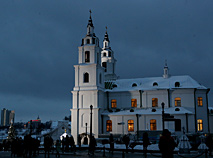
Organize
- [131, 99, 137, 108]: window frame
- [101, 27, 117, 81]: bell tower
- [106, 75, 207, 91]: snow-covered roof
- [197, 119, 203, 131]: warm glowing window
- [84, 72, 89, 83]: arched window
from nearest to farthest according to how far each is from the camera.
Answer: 1. [197, 119, 203, 131]: warm glowing window
2. [106, 75, 207, 91]: snow-covered roof
3. [84, 72, 89, 83]: arched window
4. [131, 99, 137, 108]: window frame
5. [101, 27, 117, 81]: bell tower

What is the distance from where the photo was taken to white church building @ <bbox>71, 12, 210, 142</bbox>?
4972 centimetres

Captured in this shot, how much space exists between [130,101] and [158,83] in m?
6.37

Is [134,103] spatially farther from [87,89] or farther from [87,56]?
[87,56]

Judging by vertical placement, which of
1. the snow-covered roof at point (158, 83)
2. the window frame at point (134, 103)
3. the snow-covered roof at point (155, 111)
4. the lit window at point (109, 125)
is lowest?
the lit window at point (109, 125)

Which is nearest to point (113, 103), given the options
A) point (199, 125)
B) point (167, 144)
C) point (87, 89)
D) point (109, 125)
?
point (109, 125)

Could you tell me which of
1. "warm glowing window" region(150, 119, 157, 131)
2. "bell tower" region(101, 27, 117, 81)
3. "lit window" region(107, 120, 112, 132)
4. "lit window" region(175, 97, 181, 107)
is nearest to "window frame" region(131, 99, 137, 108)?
"warm glowing window" region(150, 119, 157, 131)

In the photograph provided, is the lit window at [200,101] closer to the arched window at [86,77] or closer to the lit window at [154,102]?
the lit window at [154,102]

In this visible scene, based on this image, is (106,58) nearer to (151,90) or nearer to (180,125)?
(151,90)

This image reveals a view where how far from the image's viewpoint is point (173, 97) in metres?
51.7

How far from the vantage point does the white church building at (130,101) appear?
4972 centimetres

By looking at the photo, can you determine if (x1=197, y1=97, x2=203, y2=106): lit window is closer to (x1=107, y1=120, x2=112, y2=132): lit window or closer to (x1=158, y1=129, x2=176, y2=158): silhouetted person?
(x1=107, y1=120, x2=112, y2=132): lit window

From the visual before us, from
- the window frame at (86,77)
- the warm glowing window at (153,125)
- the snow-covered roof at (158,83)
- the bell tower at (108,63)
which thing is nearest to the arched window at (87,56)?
the window frame at (86,77)

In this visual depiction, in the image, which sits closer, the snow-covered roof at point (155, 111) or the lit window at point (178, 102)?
the snow-covered roof at point (155, 111)

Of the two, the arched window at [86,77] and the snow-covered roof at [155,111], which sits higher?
the arched window at [86,77]
